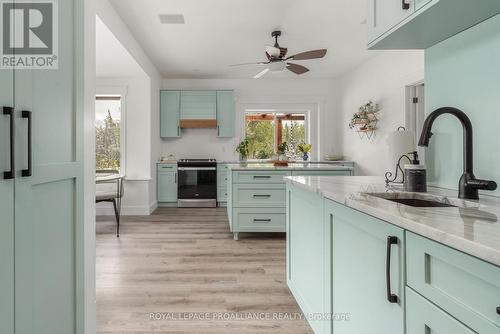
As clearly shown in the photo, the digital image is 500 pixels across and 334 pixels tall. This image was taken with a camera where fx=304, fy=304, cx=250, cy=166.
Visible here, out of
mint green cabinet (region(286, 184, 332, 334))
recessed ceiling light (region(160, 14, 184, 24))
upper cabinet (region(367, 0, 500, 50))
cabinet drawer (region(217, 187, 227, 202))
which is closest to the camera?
upper cabinet (region(367, 0, 500, 50))

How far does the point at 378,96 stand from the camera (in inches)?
192

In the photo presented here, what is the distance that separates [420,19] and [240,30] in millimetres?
3103

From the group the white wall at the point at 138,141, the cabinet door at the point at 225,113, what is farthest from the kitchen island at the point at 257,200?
the cabinet door at the point at 225,113

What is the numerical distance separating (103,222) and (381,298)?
459cm

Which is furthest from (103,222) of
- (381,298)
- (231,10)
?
(381,298)

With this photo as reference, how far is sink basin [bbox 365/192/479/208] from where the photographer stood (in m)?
1.14

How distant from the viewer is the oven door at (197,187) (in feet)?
19.4

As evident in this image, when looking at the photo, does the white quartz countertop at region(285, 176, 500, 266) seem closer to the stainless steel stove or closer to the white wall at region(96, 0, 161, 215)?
the white wall at region(96, 0, 161, 215)

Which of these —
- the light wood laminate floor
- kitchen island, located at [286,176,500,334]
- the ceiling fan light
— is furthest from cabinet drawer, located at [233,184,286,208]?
kitchen island, located at [286,176,500,334]

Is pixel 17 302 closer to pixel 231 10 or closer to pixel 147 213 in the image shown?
pixel 231 10

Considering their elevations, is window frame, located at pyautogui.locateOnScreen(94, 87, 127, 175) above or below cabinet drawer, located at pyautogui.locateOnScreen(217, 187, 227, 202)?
above

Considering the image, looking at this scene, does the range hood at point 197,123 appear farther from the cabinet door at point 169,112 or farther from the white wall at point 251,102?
the white wall at point 251,102

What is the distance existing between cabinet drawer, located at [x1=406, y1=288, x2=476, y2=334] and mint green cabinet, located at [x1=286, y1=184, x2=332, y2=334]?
0.60 meters

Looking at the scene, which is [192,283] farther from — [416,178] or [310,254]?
[416,178]
